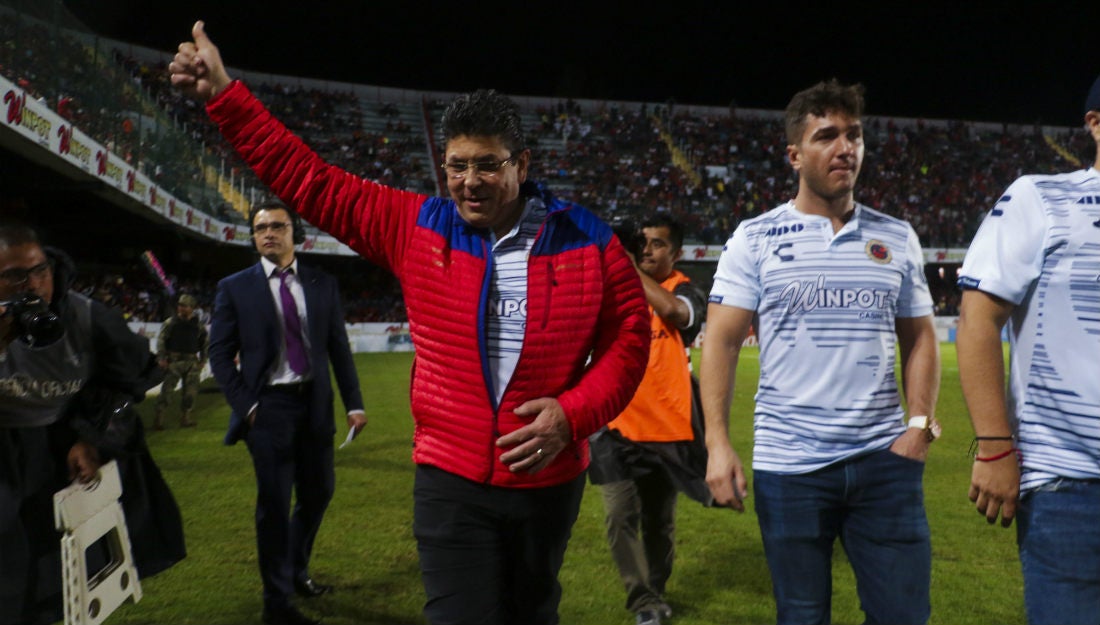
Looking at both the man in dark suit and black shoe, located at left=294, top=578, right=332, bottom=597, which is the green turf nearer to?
black shoe, located at left=294, top=578, right=332, bottom=597

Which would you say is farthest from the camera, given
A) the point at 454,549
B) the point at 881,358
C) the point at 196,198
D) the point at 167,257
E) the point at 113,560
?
the point at 167,257

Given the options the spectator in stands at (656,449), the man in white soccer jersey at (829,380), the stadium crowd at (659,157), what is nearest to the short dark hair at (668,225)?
the spectator in stands at (656,449)

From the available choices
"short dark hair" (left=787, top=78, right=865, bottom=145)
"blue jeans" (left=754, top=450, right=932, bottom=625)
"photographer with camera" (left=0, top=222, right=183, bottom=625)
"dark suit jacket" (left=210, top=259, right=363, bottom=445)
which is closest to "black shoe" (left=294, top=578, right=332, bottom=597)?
"dark suit jacket" (left=210, top=259, right=363, bottom=445)

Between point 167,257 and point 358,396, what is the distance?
1149 inches

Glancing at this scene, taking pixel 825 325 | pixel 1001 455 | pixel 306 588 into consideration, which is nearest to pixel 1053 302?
pixel 1001 455

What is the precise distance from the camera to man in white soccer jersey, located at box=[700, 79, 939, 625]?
286cm

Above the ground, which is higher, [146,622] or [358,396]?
[358,396]

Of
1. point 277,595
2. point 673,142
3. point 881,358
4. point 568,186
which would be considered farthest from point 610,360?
point 673,142

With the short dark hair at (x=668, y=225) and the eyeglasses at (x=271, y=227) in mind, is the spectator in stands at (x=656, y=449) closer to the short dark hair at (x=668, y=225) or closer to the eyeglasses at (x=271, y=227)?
the short dark hair at (x=668, y=225)

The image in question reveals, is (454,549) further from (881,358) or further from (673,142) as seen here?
(673,142)

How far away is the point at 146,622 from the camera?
4680 mm

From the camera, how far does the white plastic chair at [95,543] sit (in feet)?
10.2

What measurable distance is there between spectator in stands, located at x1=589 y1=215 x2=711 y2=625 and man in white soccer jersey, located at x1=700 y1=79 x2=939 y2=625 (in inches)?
55.3

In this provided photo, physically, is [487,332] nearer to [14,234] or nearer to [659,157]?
[14,234]
